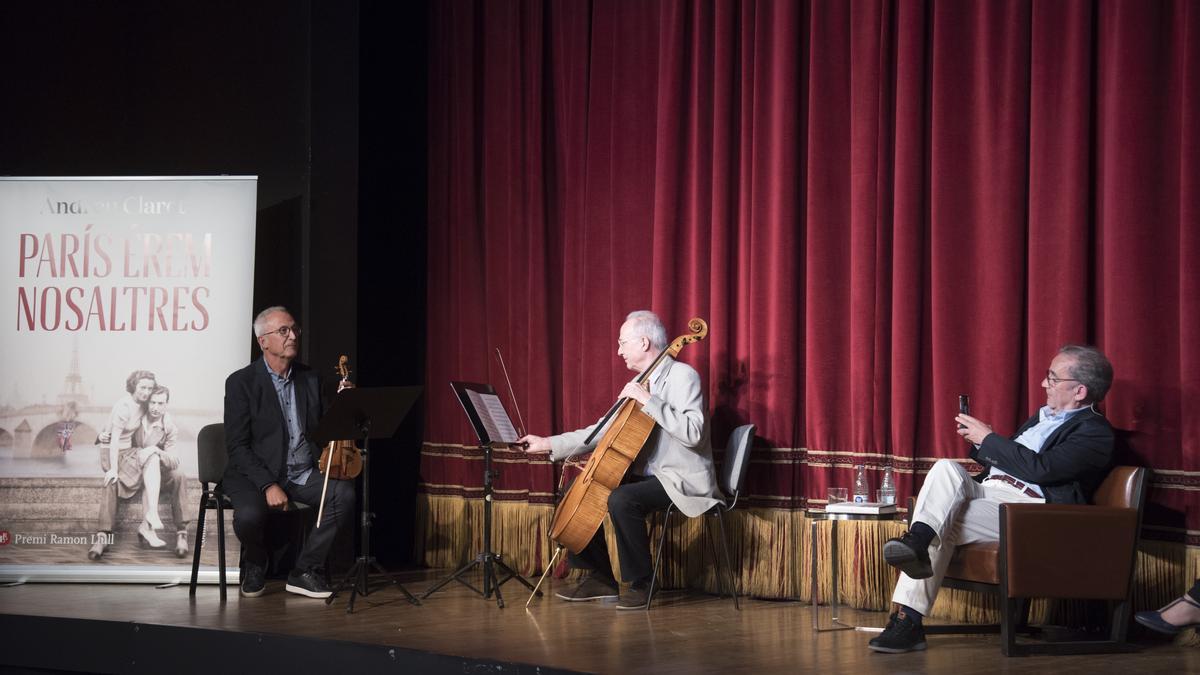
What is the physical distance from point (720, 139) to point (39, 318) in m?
3.26

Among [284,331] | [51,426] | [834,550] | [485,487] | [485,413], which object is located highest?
[284,331]

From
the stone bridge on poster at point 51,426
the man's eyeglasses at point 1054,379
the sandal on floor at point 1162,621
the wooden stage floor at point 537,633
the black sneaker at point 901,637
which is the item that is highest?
the man's eyeglasses at point 1054,379

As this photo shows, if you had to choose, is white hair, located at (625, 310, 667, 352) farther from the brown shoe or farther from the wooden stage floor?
the wooden stage floor

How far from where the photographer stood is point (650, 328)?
16.7ft

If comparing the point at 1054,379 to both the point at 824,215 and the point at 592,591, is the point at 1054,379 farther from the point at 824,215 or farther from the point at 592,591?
the point at 592,591

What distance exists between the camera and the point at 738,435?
4.98 meters

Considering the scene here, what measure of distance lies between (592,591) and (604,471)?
1.95ft

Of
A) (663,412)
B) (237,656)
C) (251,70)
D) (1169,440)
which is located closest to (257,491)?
(237,656)

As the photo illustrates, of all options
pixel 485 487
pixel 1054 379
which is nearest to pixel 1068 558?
pixel 1054 379

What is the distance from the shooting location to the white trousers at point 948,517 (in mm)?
3939

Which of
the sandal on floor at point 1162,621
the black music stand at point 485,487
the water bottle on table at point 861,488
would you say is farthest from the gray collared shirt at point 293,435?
the sandal on floor at point 1162,621

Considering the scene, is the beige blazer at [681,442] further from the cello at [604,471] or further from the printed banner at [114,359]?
the printed banner at [114,359]

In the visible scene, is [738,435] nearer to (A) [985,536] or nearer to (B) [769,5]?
(A) [985,536]

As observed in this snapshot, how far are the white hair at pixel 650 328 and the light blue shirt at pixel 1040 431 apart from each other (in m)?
1.48
